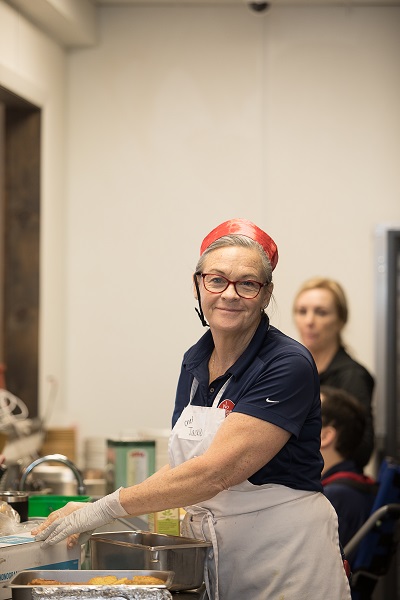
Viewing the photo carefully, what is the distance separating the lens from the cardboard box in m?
1.83

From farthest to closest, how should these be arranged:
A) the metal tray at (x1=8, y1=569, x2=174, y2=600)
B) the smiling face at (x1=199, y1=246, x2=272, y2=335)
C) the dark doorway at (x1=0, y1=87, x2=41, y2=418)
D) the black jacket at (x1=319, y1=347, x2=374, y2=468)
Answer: the dark doorway at (x1=0, y1=87, x2=41, y2=418), the black jacket at (x1=319, y1=347, x2=374, y2=468), the smiling face at (x1=199, y1=246, x2=272, y2=335), the metal tray at (x1=8, y1=569, x2=174, y2=600)

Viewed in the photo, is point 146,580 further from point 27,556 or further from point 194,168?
point 194,168

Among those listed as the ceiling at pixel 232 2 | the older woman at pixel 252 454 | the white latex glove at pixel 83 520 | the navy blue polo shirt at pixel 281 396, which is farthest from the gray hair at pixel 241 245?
the ceiling at pixel 232 2

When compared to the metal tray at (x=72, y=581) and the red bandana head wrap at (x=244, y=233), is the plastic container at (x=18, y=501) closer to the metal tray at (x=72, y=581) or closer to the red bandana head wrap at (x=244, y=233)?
the metal tray at (x=72, y=581)

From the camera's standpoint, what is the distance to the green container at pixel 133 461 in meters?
3.17

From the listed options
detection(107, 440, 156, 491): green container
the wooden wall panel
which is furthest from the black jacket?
the wooden wall panel

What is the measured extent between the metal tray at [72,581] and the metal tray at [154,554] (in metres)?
0.12

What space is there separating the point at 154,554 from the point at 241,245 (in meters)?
0.71

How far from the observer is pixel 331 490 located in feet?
10.2

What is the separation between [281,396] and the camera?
2.07 metres

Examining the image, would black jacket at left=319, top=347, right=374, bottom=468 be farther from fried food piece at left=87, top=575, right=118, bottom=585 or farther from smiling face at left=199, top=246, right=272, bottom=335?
fried food piece at left=87, top=575, right=118, bottom=585

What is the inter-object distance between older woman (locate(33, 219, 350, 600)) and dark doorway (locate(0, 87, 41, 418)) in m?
2.48

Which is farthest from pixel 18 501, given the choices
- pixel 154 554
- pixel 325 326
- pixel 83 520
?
pixel 325 326

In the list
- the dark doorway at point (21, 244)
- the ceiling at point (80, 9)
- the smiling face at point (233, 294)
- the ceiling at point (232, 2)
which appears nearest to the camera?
the smiling face at point (233, 294)
